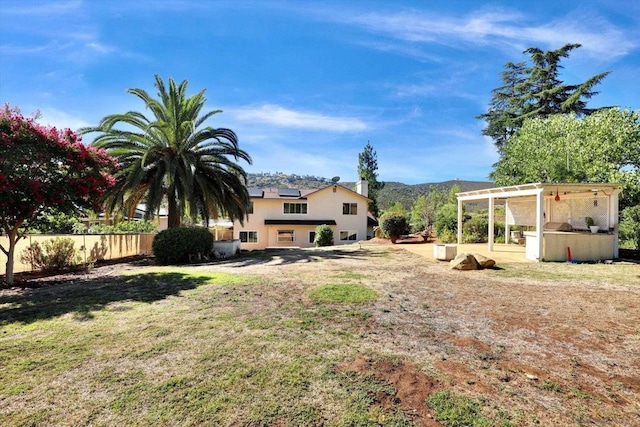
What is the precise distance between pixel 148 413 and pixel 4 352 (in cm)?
283

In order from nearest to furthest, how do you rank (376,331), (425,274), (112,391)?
(112,391)
(376,331)
(425,274)

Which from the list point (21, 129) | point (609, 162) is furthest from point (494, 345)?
point (609, 162)

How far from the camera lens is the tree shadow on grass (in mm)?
5988

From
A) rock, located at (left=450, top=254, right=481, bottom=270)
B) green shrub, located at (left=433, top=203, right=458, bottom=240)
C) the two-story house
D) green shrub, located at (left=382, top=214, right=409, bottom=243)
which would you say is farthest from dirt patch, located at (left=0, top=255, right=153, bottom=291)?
green shrub, located at (left=433, top=203, right=458, bottom=240)

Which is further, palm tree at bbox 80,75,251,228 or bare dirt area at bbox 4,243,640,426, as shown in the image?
palm tree at bbox 80,75,251,228

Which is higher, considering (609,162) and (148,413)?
(609,162)

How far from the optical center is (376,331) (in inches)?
201

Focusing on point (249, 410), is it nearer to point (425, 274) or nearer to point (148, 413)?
point (148, 413)

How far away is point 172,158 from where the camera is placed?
49.4 feet

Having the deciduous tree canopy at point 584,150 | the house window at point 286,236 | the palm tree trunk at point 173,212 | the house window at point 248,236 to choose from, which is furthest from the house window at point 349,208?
the palm tree trunk at point 173,212

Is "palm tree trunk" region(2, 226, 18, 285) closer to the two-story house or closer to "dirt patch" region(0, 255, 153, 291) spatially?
"dirt patch" region(0, 255, 153, 291)

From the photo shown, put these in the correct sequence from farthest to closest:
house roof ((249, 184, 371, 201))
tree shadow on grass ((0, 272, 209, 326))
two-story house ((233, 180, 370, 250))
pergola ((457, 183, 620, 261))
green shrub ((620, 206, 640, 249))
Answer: house roof ((249, 184, 371, 201)) < two-story house ((233, 180, 370, 250)) < green shrub ((620, 206, 640, 249)) < pergola ((457, 183, 620, 261)) < tree shadow on grass ((0, 272, 209, 326))

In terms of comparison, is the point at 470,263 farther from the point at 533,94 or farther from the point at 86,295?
the point at 533,94

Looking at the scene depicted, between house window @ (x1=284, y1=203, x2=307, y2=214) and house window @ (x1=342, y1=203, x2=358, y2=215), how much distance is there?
152 inches
